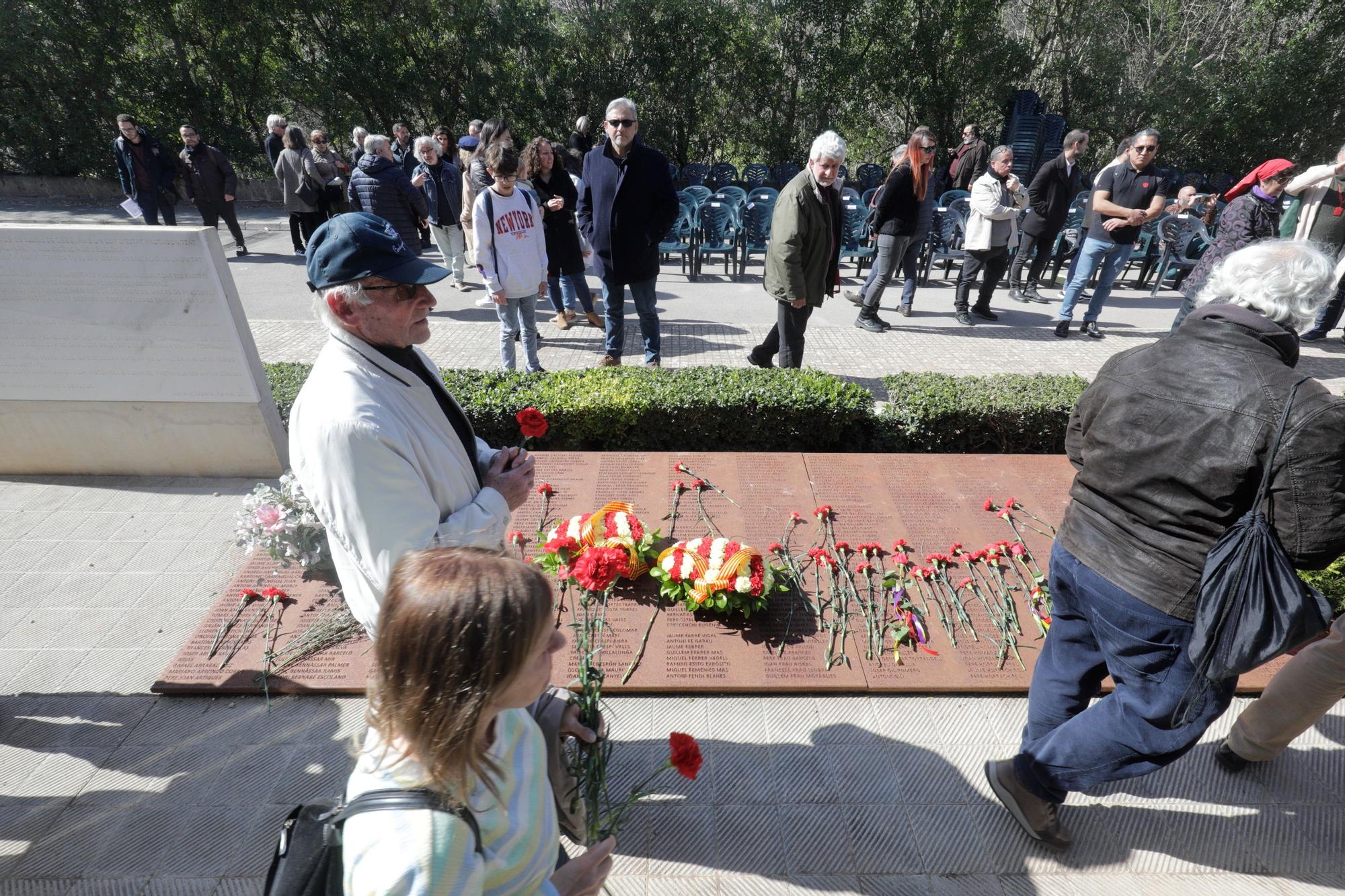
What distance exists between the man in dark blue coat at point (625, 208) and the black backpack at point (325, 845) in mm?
5210

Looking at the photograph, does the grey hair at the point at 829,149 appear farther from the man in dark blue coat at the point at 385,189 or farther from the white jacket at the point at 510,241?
the man in dark blue coat at the point at 385,189

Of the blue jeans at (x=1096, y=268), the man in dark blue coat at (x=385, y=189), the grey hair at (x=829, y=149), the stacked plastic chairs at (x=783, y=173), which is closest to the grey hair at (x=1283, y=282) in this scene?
the grey hair at (x=829, y=149)

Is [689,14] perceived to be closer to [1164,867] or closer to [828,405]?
[828,405]

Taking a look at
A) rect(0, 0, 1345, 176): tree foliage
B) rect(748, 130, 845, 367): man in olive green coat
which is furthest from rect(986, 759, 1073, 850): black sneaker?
rect(0, 0, 1345, 176): tree foliage

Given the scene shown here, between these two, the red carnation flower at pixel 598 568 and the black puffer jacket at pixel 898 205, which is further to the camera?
the black puffer jacket at pixel 898 205

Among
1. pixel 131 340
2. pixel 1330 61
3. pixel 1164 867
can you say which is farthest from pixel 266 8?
pixel 1330 61

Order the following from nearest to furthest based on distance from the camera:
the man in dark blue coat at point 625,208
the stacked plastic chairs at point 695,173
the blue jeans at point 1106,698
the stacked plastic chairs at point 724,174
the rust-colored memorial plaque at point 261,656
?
the blue jeans at point 1106,698 < the rust-colored memorial plaque at point 261,656 < the man in dark blue coat at point 625,208 < the stacked plastic chairs at point 724,174 < the stacked plastic chairs at point 695,173

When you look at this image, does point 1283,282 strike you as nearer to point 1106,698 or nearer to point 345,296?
point 1106,698

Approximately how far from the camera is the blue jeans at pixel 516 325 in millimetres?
5816

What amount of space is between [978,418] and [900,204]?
336 cm

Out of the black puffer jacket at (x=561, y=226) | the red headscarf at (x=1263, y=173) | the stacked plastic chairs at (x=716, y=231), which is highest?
the red headscarf at (x=1263, y=173)

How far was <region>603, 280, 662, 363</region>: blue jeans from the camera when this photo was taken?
20.2 feet

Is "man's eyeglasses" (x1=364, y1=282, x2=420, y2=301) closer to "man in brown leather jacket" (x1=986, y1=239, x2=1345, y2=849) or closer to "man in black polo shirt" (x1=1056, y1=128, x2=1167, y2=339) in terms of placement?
"man in brown leather jacket" (x1=986, y1=239, x2=1345, y2=849)

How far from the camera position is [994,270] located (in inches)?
324
